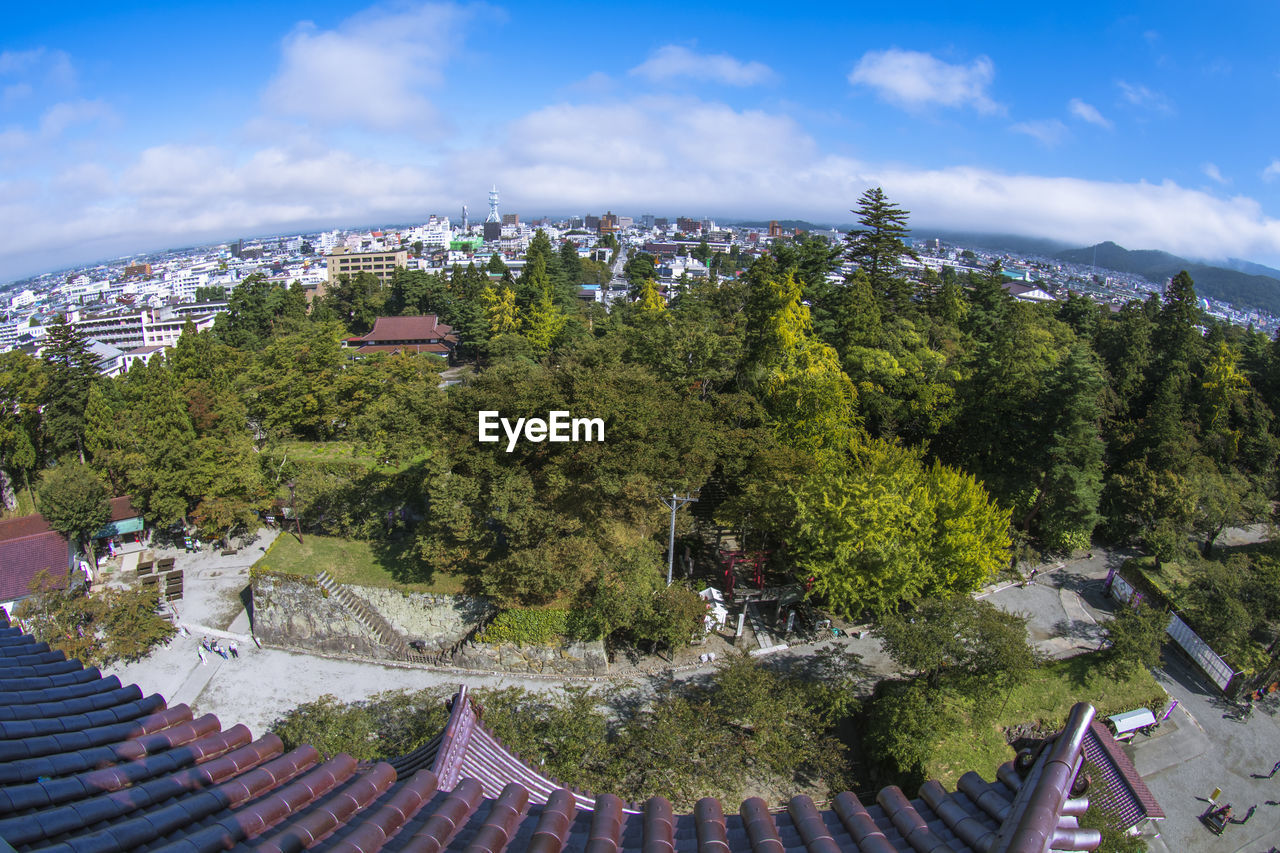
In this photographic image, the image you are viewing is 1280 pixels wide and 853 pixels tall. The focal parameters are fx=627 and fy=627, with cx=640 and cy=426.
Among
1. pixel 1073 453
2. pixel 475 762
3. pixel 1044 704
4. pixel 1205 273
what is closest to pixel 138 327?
pixel 475 762

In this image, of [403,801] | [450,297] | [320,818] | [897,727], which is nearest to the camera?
[320,818]

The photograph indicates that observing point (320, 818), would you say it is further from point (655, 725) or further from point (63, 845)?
point (655, 725)

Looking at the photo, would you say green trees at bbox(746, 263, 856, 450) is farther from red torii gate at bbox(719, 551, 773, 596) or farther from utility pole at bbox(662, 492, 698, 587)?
utility pole at bbox(662, 492, 698, 587)

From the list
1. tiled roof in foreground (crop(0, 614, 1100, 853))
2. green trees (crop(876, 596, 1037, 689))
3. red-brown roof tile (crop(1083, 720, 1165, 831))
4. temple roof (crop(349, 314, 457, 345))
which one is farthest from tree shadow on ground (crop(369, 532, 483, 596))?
temple roof (crop(349, 314, 457, 345))

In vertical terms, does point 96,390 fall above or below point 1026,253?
below

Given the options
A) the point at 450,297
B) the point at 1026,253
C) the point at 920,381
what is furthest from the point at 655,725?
the point at 1026,253
